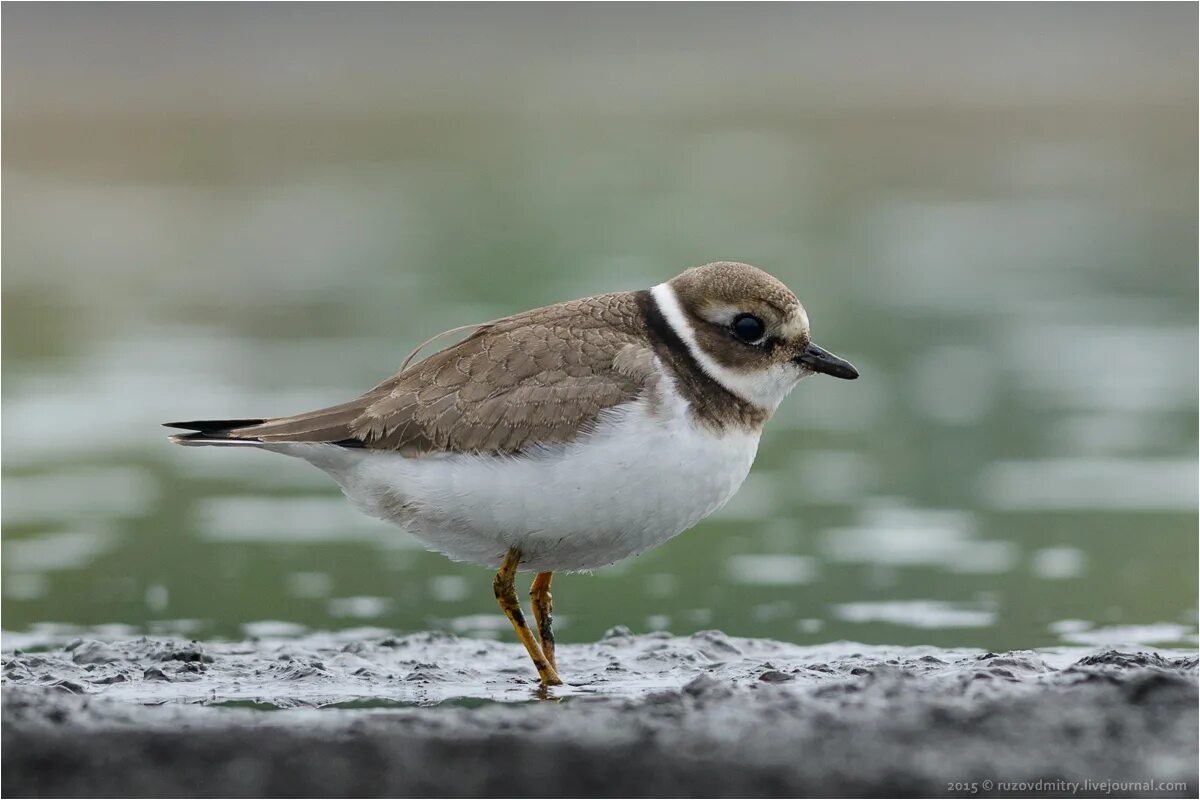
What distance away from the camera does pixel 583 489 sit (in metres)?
8.77

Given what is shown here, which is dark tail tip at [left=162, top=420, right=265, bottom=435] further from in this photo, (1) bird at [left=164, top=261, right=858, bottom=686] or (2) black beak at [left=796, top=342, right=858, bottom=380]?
(2) black beak at [left=796, top=342, right=858, bottom=380]

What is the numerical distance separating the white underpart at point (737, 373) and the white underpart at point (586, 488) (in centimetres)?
23

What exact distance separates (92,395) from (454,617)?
9.02 metres

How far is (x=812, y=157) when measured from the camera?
40844mm

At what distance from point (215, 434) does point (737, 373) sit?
2983 millimetres

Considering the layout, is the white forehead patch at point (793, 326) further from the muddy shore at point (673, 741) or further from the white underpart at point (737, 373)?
the muddy shore at point (673, 741)

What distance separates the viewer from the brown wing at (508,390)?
29.4ft

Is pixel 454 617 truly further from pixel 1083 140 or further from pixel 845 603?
pixel 1083 140

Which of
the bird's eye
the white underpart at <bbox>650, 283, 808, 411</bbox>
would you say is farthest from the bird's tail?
the bird's eye

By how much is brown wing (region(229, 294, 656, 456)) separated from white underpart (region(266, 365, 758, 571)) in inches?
4.0

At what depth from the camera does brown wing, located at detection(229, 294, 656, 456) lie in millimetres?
8961

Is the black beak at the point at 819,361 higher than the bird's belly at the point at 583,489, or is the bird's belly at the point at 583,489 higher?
the black beak at the point at 819,361

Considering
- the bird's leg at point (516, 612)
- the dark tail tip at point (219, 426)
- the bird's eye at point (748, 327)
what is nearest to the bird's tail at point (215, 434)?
the dark tail tip at point (219, 426)

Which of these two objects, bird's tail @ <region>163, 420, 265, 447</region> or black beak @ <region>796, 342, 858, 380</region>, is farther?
bird's tail @ <region>163, 420, 265, 447</region>
